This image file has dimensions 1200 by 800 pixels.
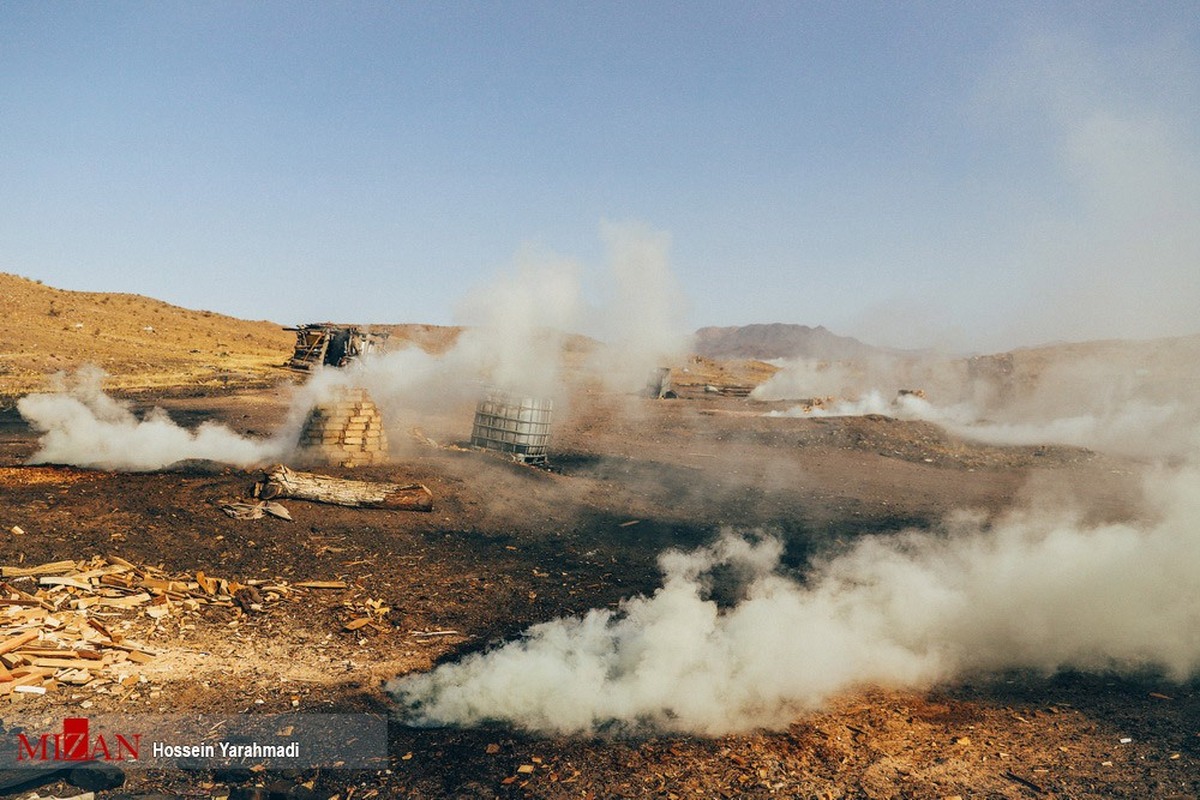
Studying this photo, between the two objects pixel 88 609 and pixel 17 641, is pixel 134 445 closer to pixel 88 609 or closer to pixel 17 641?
pixel 88 609

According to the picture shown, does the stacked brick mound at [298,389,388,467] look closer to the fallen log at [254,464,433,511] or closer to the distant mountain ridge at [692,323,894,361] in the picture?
the fallen log at [254,464,433,511]

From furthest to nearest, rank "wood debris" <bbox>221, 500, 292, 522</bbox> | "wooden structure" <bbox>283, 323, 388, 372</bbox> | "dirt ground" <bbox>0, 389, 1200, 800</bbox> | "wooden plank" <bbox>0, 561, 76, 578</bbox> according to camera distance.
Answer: "wooden structure" <bbox>283, 323, 388, 372</bbox> < "wood debris" <bbox>221, 500, 292, 522</bbox> < "wooden plank" <bbox>0, 561, 76, 578</bbox> < "dirt ground" <bbox>0, 389, 1200, 800</bbox>

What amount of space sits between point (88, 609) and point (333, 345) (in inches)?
831

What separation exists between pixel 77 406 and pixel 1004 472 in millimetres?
23532

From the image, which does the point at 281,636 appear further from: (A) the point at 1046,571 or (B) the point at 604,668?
(A) the point at 1046,571

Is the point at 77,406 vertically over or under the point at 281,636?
over

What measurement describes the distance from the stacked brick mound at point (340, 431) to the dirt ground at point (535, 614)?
2.18 ft

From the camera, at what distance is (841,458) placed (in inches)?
842

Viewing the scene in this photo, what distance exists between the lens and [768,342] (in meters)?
139

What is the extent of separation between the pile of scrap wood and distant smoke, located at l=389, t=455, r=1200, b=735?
109 inches

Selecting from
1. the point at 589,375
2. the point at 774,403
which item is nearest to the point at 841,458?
the point at 774,403

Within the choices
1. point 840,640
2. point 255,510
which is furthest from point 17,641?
point 840,640

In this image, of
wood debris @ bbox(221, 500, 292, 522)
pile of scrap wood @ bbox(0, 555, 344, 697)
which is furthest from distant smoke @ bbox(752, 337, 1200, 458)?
pile of scrap wood @ bbox(0, 555, 344, 697)

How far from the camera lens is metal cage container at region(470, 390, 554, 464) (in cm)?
1700
